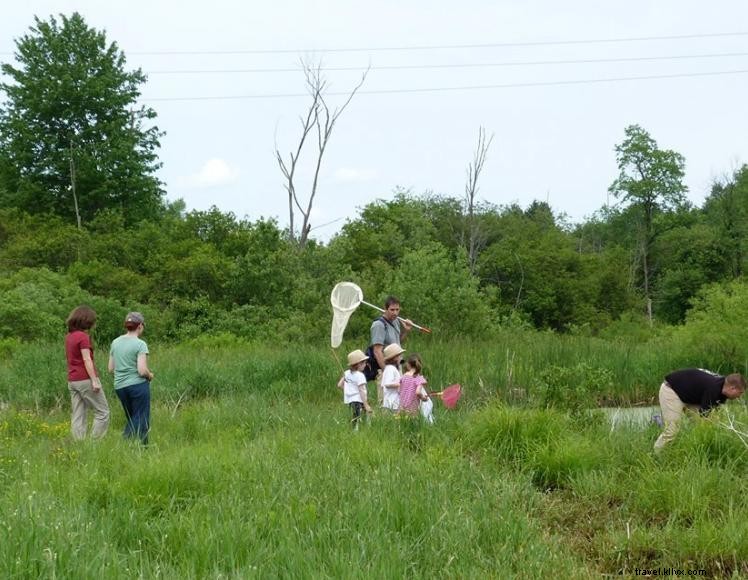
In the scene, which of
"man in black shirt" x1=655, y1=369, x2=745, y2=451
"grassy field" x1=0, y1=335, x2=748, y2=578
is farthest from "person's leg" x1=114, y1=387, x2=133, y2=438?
"man in black shirt" x1=655, y1=369, x2=745, y2=451

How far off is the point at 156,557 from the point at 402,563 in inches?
52.3

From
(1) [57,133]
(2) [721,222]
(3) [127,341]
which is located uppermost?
(1) [57,133]

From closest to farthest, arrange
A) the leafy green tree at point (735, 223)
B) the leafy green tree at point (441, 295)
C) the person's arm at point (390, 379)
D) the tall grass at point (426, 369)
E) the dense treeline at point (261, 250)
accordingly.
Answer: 1. the person's arm at point (390, 379)
2. the tall grass at point (426, 369)
3. the leafy green tree at point (441, 295)
4. the dense treeline at point (261, 250)
5. the leafy green tree at point (735, 223)

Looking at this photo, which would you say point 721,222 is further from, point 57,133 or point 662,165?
point 57,133

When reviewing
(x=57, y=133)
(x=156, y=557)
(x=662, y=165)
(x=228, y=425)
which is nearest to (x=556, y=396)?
(x=228, y=425)

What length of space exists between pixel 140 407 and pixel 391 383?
257 cm

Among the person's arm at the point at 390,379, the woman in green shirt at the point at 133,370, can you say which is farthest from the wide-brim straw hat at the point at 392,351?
the woman in green shirt at the point at 133,370

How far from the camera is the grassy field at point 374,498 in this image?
442 cm

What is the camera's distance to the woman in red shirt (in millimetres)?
8281

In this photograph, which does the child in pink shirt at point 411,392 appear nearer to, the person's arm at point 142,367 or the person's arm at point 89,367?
the person's arm at point 142,367

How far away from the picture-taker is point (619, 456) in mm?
6809

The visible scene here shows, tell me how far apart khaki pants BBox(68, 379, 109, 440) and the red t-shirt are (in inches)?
2.8

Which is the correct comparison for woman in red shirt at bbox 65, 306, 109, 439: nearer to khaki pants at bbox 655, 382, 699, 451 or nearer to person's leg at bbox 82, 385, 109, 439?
person's leg at bbox 82, 385, 109, 439

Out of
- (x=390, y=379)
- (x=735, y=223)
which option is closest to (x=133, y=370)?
(x=390, y=379)
